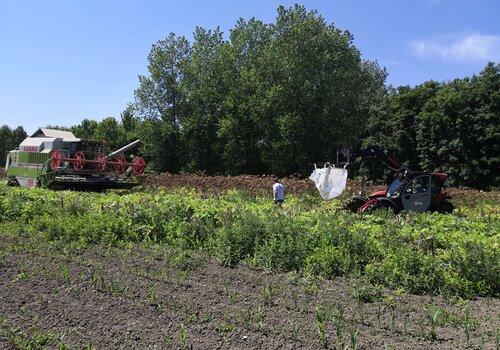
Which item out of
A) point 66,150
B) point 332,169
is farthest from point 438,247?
point 66,150

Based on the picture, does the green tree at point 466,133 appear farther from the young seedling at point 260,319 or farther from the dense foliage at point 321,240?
the young seedling at point 260,319

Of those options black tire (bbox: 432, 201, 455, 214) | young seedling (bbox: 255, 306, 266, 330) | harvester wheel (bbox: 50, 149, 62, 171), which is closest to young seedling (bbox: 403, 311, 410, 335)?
young seedling (bbox: 255, 306, 266, 330)

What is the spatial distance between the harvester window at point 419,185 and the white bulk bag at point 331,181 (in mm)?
2061

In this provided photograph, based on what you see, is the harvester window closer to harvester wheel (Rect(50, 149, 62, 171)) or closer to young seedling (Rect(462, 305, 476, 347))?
young seedling (Rect(462, 305, 476, 347))

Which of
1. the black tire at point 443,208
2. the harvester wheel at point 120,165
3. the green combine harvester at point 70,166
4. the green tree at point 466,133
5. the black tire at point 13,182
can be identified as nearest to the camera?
the black tire at point 443,208

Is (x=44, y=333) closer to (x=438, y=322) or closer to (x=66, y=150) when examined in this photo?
(x=438, y=322)

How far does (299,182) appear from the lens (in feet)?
80.3

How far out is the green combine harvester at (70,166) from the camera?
24625 millimetres

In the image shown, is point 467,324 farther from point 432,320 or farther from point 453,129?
point 453,129

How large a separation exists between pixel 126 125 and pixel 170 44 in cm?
2223

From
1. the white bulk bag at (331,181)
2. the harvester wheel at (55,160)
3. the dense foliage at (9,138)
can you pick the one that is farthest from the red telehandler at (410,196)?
the dense foliage at (9,138)

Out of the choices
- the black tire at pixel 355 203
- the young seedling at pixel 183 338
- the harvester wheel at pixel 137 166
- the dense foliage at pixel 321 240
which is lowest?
the young seedling at pixel 183 338

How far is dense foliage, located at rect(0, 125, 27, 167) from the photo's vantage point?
77000 millimetres

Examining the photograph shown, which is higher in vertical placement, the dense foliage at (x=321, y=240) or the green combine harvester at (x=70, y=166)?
the green combine harvester at (x=70, y=166)
